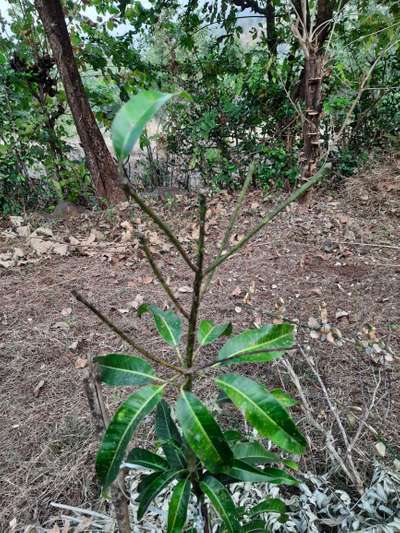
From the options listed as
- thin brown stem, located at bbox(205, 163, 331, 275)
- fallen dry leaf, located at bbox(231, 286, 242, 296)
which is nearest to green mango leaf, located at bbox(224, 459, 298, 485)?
thin brown stem, located at bbox(205, 163, 331, 275)

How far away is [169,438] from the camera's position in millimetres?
860

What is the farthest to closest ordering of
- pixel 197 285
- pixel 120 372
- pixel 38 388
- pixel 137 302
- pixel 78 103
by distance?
pixel 78 103, pixel 137 302, pixel 38 388, pixel 120 372, pixel 197 285

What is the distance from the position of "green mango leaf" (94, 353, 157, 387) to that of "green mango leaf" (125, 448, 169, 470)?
9.9 inches

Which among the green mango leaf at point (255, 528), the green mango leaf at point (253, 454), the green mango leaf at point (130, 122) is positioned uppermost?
the green mango leaf at point (130, 122)

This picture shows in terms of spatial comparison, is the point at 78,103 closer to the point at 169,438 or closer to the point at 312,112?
the point at 312,112

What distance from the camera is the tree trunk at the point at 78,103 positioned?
3.46 m

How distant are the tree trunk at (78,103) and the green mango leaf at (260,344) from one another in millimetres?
3250

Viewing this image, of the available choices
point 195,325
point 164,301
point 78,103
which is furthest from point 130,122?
point 78,103

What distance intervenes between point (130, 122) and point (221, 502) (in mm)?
752

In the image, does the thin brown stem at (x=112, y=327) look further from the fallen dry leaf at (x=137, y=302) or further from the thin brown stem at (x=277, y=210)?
the fallen dry leaf at (x=137, y=302)

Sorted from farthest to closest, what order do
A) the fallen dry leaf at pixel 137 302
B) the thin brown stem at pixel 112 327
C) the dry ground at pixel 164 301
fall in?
1. the fallen dry leaf at pixel 137 302
2. the dry ground at pixel 164 301
3. the thin brown stem at pixel 112 327

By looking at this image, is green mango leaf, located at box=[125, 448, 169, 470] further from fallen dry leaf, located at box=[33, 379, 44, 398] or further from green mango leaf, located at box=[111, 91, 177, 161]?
fallen dry leaf, located at box=[33, 379, 44, 398]

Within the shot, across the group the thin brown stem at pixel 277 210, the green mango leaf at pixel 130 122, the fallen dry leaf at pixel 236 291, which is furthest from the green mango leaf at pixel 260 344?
the fallen dry leaf at pixel 236 291

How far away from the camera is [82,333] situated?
2.23 meters
